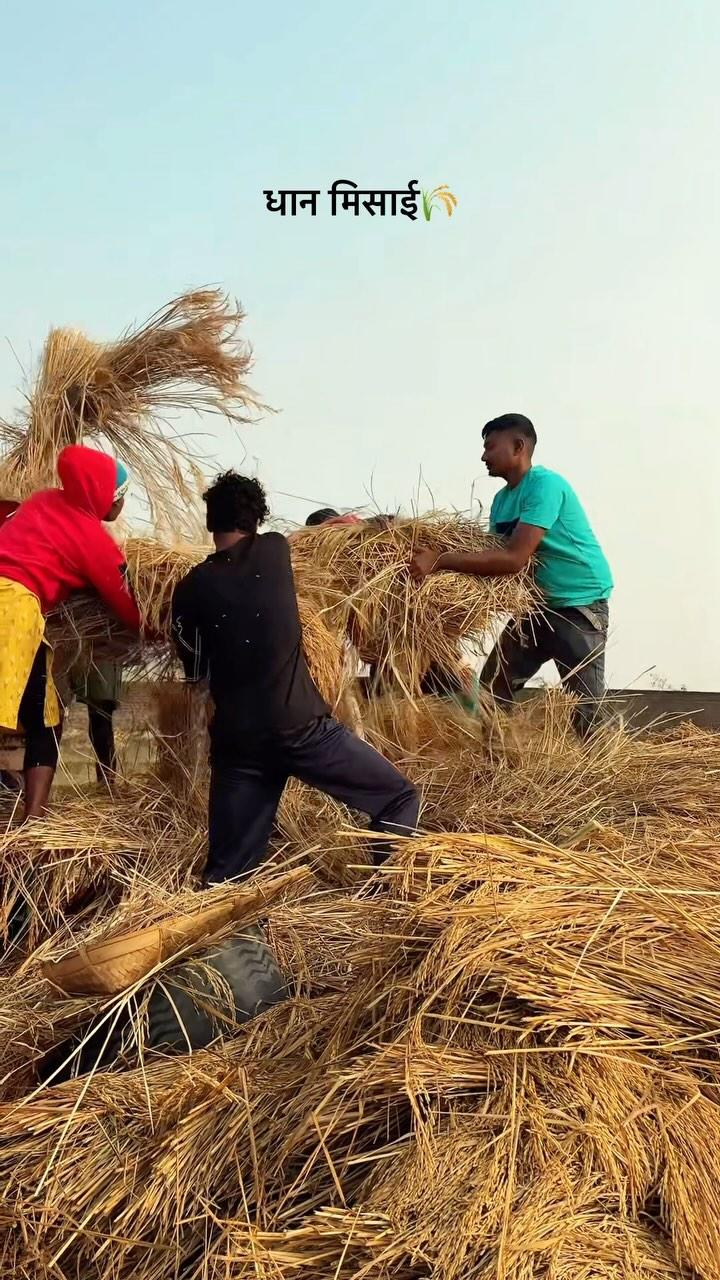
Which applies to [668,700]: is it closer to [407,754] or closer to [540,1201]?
[407,754]

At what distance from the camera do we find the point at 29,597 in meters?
3.28

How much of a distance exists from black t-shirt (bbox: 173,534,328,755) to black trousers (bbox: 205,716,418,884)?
0.07 m

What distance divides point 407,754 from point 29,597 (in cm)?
152

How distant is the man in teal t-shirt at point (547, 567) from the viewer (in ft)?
12.5

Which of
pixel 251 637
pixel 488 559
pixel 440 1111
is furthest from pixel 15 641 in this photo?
pixel 440 1111

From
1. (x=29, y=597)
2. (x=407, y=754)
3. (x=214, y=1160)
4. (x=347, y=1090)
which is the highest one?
(x=29, y=597)

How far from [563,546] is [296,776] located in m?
1.59

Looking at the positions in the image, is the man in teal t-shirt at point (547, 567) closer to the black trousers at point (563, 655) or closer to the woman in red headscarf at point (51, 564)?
the black trousers at point (563, 655)

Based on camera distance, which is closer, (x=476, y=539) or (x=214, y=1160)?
(x=214, y=1160)

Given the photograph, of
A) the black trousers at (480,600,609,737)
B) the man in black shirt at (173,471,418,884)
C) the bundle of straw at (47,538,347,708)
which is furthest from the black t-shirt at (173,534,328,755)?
the black trousers at (480,600,609,737)

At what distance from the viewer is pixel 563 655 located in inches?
161

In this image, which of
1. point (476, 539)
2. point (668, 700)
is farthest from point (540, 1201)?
point (668, 700)

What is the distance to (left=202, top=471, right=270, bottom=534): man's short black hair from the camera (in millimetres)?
3002

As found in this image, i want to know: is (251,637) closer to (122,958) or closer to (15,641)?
(15,641)
